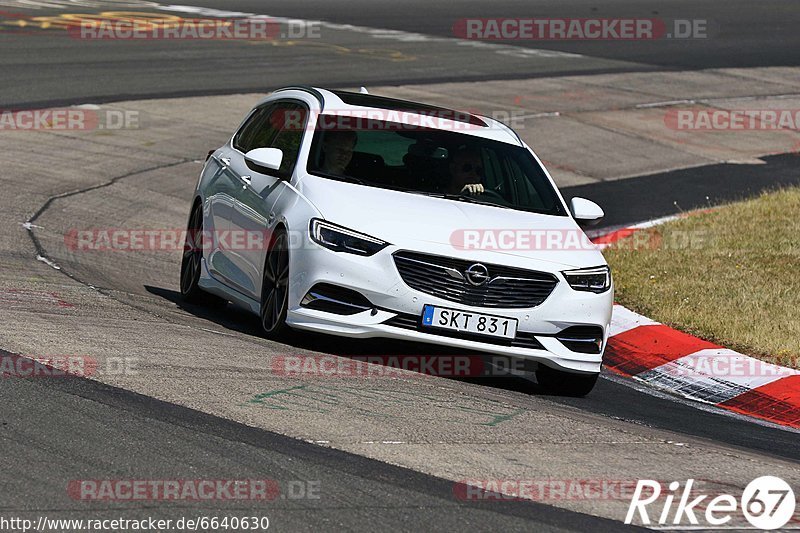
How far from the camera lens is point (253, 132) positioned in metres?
10.5

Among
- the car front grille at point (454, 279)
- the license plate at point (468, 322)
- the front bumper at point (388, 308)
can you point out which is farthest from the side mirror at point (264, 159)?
the license plate at point (468, 322)

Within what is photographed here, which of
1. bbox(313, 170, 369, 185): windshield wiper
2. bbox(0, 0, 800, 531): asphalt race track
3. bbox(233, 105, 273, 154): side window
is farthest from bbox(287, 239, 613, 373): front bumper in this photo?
bbox(233, 105, 273, 154): side window

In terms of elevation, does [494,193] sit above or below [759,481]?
above

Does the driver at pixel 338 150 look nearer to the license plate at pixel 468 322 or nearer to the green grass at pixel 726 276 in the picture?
the license plate at pixel 468 322

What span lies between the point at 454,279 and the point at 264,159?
1.72 metres

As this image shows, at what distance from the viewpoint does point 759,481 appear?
642 centimetres

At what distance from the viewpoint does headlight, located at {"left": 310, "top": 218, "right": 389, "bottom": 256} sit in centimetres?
830

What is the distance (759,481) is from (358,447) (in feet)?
6.00

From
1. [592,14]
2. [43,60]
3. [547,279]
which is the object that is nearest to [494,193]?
[547,279]

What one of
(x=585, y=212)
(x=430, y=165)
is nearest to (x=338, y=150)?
(x=430, y=165)

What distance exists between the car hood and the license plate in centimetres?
34

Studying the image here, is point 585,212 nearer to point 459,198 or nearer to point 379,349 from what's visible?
point 459,198

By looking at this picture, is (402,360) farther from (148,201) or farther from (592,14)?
(592,14)

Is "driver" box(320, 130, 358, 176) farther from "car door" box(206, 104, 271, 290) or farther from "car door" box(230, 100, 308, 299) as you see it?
"car door" box(206, 104, 271, 290)
